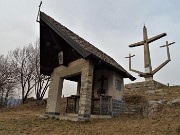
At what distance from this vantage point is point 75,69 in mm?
12492

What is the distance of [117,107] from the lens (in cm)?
1340

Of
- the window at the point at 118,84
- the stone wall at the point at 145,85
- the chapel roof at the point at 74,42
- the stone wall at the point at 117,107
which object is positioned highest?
the chapel roof at the point at 74,42

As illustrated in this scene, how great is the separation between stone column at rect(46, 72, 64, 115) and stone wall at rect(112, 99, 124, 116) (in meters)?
3.52

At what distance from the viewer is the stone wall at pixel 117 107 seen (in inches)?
508

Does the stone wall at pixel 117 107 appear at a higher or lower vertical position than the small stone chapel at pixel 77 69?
lower

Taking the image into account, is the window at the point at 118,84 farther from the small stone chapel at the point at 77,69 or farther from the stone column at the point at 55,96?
the stone column at the point at 55,96

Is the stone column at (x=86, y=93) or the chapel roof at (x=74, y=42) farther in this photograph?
the chapel roof at (x=74, y=42)

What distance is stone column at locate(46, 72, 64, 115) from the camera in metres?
13.6

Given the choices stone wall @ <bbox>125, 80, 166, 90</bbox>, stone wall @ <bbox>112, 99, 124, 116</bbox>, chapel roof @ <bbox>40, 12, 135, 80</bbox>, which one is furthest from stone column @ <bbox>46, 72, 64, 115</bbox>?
stone wall @ <bbox>125, 80, 166, 90</bbox>

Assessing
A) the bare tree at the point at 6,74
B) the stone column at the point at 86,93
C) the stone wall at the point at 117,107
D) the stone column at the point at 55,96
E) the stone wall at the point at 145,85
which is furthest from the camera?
the bare tree at the point at 6,74

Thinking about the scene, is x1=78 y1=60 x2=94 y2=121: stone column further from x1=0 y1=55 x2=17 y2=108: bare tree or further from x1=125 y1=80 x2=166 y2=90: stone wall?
x1=0 y1=55 x2=17 y2=108: bare tree

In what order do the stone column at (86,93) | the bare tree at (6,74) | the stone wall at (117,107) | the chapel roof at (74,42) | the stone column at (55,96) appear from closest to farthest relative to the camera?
the stone column at (86,93) < the chapel roof at (74,42) < the stone wall at (117,107) < the stone column at (55,96) < the bare tree at (6,74)

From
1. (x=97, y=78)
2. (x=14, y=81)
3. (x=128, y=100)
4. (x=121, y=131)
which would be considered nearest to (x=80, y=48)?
(x=97, y=78)

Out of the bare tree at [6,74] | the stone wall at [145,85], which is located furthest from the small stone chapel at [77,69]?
the bare tree at [6,74]
